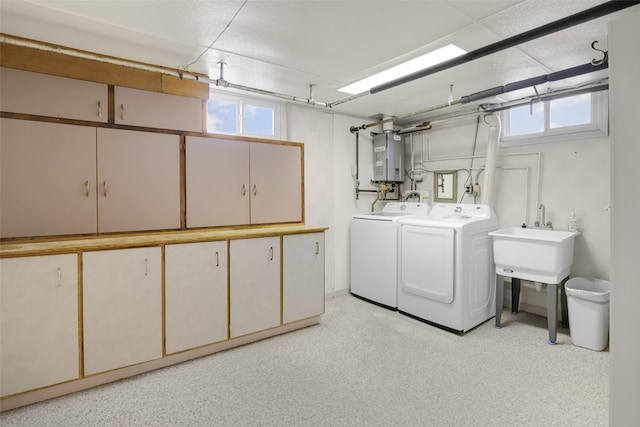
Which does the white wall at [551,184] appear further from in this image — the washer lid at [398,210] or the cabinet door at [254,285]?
the cabinet door at [254,285]

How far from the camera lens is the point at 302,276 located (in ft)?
10.7

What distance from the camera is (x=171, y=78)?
2.76 metres

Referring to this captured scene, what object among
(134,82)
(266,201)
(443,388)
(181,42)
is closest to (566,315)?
(443,388)

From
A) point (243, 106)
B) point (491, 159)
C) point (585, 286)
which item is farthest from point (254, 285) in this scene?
point (585, 286)

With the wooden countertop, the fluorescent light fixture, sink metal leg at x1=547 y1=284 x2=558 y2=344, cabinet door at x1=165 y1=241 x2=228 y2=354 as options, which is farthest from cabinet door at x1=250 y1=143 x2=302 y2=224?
sink metal leg at x1=547 y1=284 x2=558 y2=344

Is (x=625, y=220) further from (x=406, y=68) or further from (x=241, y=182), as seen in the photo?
(x=241, y=182)

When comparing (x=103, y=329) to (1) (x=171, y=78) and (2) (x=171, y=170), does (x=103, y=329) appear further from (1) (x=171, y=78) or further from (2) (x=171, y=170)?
(1) (x=171, y=78)

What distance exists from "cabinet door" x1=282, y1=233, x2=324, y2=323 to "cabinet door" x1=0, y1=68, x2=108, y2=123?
1.91m

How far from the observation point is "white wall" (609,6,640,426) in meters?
1.05

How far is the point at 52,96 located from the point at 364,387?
3.12 m

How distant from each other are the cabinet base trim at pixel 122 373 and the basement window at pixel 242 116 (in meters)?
2.21

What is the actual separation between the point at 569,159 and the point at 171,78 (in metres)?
4.06

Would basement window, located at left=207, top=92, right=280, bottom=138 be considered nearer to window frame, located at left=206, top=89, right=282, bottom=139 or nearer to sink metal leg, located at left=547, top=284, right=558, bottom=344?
window frame, located at left=206, top=89, right=282, bottom=139

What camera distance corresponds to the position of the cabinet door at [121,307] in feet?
7.34
